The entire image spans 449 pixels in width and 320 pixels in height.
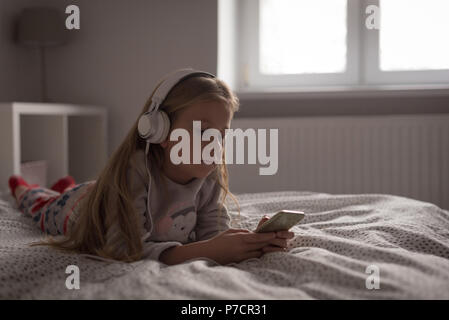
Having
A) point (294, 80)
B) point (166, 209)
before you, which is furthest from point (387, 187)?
point (166, 209)

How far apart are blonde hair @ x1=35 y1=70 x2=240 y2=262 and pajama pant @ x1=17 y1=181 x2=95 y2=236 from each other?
0.47ft

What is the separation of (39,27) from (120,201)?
185 centimetres

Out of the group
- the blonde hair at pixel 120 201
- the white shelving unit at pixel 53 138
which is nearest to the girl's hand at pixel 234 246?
the blonde hair at pixel 120 201

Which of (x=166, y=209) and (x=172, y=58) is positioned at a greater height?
(x=172, y=58)

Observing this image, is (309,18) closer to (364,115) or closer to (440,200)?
(364,115)

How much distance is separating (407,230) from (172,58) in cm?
184

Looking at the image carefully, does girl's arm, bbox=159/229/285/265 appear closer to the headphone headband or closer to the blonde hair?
the blonde hair

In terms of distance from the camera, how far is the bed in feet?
2.19

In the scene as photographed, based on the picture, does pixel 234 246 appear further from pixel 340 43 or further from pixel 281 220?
pixel 340 43

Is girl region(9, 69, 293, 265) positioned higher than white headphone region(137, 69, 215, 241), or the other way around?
white headphone region(137, 69, 215, 241)

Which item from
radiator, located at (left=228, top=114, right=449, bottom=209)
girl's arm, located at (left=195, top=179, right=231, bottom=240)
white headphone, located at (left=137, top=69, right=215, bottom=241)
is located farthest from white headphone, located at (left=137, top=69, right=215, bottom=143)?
radiator, located at (left=228, top=114, right=449, bottom=209)

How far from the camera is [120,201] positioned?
0.92 meters
